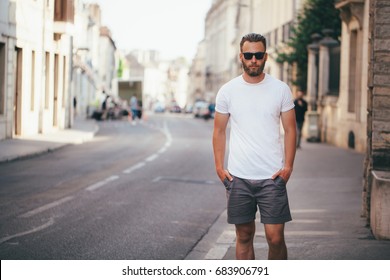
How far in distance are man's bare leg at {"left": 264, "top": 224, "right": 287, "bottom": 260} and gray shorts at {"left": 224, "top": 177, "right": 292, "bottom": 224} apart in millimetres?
51

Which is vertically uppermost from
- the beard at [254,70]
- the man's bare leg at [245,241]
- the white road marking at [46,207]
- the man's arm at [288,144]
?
the beard at [254,70]

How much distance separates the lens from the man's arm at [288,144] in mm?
7020

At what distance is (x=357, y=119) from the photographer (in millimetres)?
30578

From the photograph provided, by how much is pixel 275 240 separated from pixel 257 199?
318mm

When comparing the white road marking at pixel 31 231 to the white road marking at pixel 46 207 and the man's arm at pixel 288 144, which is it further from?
the man's arm at pixel 288 144

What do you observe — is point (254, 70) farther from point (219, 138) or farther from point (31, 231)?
point (31, 231)

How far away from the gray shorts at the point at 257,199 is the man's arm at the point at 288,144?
0.17 ft

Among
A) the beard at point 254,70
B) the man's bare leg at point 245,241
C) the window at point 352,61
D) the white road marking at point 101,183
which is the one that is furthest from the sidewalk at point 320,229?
the window at point 352,61

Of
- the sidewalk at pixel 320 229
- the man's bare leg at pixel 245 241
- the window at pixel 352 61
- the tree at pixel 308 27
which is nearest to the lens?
the man's bare leg at pixel 245 241

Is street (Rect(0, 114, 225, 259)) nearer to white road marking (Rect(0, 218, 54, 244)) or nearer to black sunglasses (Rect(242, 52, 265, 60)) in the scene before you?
white road marking (Rect(0, 218, 54, 244))

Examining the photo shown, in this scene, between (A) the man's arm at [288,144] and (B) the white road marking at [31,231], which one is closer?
(A) the man's arm at [288,144]
